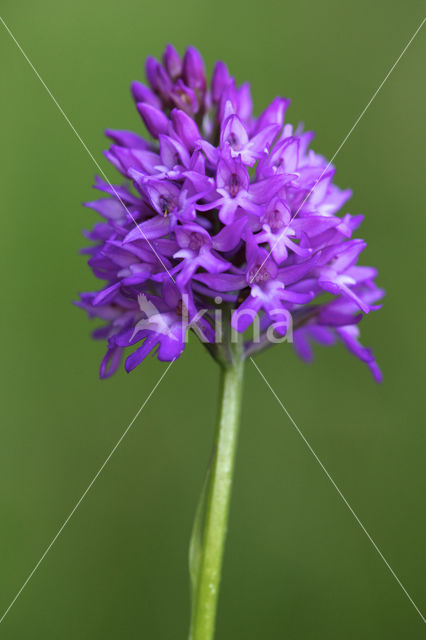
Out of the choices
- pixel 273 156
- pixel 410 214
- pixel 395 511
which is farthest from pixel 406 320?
pixel 273 156

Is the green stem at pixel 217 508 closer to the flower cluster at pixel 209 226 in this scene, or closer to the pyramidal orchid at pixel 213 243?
the pyramidal orchid at pixel 213 243

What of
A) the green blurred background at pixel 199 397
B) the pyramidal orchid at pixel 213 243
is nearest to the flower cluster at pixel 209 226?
the pyramidal orchid at pixel 213 243

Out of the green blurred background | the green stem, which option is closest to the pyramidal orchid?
the green stem

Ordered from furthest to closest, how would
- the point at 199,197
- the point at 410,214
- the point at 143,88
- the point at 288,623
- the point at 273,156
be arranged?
1. the point at 410,214
2. the point at 288,623
3. the point at 143,88
4. the point at 273,156
5. the point at 199,197

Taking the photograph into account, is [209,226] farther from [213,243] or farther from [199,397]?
[199,397]

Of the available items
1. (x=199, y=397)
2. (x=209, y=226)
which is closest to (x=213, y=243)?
(x=209, y=226)

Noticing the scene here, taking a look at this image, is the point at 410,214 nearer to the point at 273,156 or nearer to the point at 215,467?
the point at 273,156

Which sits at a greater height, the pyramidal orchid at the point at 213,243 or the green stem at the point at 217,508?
the pyramidal orchid at the point at 213,243
